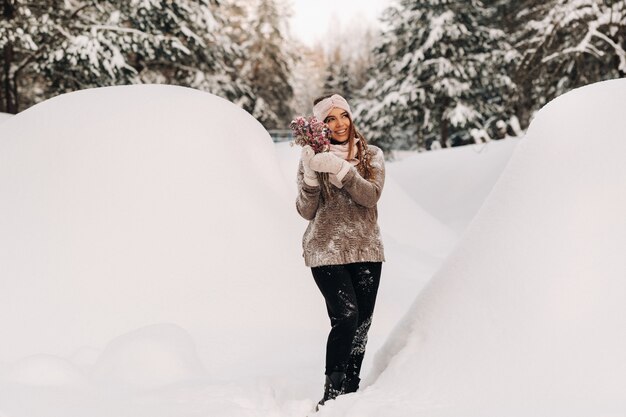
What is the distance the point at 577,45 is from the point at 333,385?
37.2 feet

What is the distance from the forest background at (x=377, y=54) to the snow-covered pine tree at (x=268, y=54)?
0.14ft

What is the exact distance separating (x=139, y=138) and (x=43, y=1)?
27.5 ft

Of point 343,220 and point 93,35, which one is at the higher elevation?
point 93,35

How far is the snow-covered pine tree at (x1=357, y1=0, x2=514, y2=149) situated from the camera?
1947 cm

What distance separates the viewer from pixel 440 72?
19.5 meters

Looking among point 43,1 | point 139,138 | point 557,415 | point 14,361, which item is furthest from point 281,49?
point 557,415

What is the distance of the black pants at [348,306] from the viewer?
9.29 feet

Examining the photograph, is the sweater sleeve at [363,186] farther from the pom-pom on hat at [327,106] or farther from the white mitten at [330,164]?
the pom-pom on hat at [327,106]

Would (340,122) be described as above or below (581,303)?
above

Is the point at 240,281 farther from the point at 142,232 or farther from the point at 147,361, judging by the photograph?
the point at 147,361

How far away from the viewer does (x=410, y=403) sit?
2527 mm

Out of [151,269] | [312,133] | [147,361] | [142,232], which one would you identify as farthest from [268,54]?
[312,133]

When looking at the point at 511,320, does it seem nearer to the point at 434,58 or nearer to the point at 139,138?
the point at 139,138

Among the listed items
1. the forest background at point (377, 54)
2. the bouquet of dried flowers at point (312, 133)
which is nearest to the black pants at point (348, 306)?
the bouquet of dried flowers at point (312, 133)
